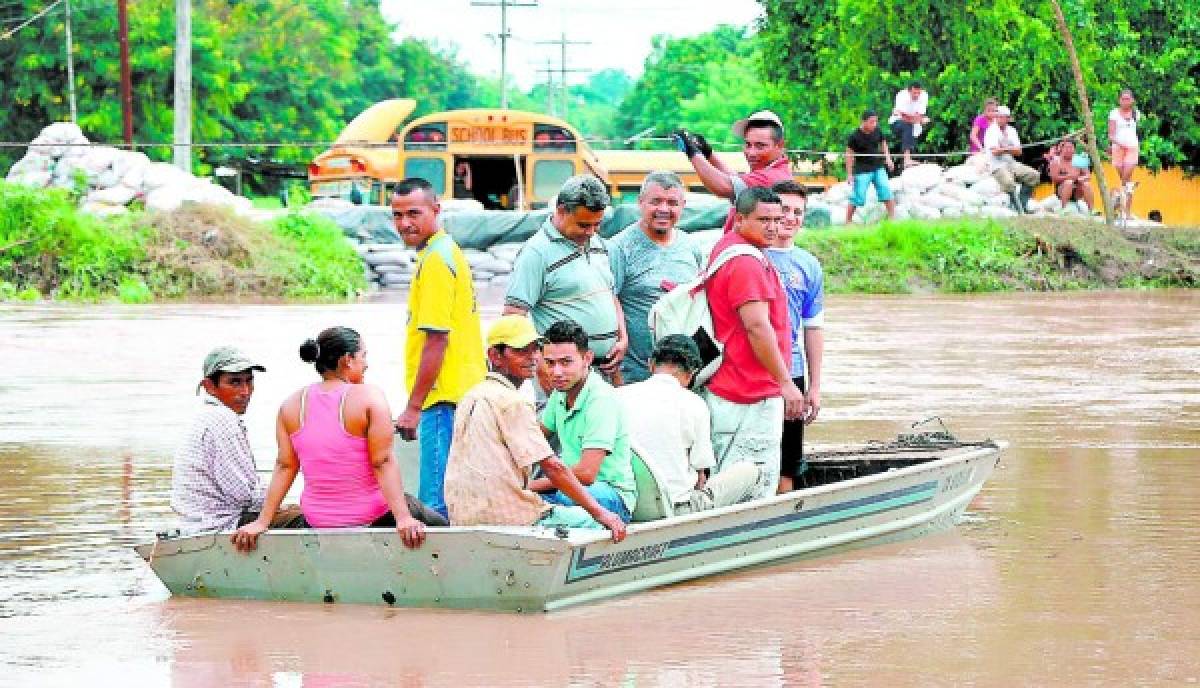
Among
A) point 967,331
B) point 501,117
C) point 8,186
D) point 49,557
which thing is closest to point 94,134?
point 501,117

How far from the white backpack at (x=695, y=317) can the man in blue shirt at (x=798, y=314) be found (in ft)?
1.37

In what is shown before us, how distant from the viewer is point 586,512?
780cm

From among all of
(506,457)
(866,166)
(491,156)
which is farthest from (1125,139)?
(506,457)

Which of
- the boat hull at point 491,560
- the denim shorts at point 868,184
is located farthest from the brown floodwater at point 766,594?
the denim shorts at point 868,184

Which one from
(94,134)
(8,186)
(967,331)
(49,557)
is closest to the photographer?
(49,557)

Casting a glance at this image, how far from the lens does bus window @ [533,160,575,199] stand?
34906 mm

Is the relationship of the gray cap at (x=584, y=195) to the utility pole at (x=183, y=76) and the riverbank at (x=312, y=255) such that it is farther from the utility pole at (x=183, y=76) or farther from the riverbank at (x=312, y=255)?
the utility pole at (x=183, y=76)

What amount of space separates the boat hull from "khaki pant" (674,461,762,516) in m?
0.21

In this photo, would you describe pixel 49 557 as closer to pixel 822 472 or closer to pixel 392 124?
pixel 822 472

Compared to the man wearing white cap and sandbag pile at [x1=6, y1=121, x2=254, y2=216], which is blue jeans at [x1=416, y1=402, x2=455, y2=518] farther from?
the man wearing white cap

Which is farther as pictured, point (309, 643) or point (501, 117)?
point (501, 117)

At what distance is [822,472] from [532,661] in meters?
3.10

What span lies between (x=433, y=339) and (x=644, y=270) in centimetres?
153

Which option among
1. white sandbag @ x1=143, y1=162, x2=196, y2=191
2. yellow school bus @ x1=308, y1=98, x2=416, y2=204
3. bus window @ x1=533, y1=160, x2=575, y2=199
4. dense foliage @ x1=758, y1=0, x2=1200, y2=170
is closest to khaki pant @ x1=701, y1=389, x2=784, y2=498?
white sandbag @ x1=143, y1=162, x2=196, y2=191
